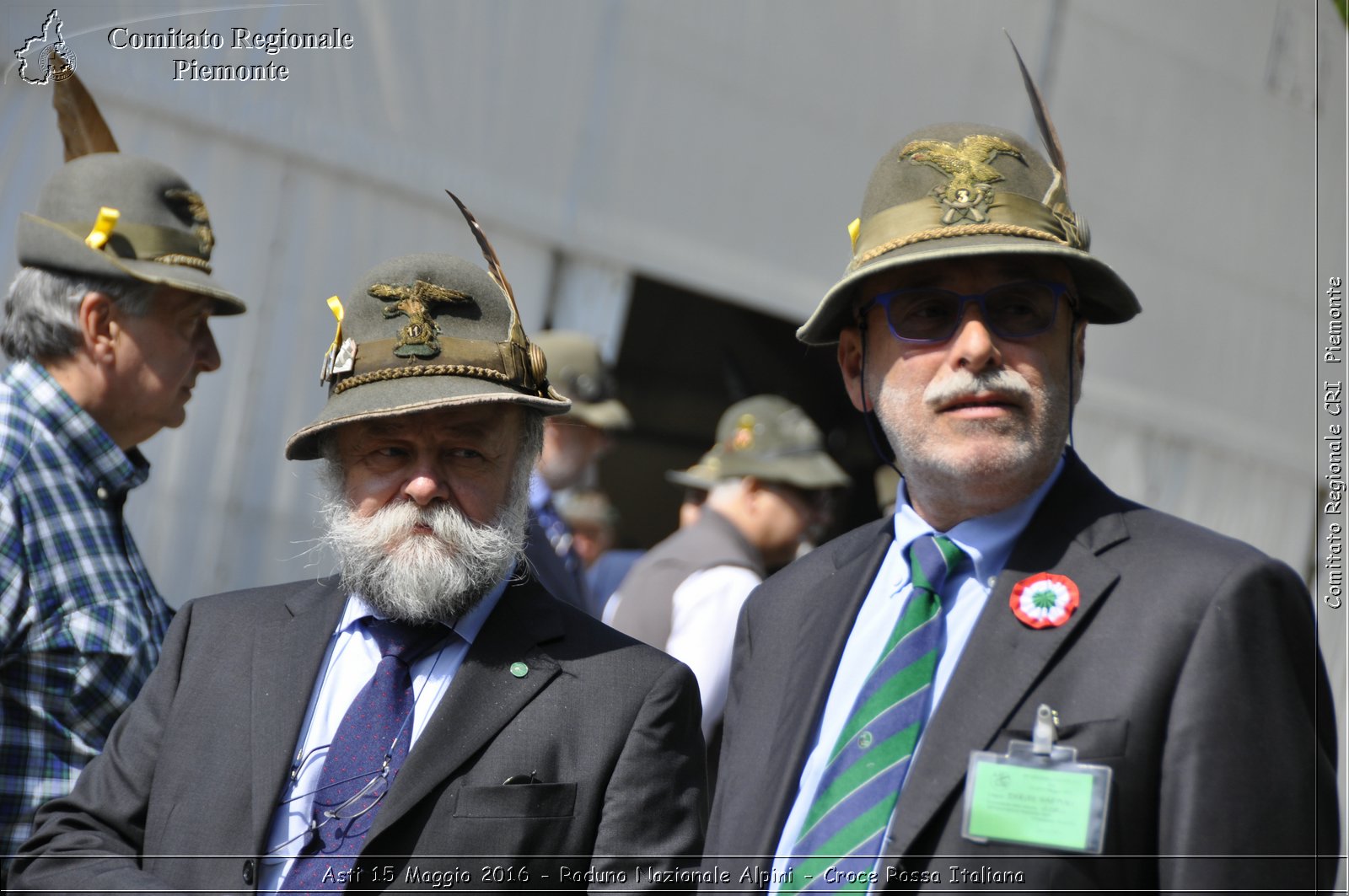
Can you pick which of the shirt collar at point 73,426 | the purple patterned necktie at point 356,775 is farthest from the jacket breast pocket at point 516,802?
the shirt collar at point 73,426

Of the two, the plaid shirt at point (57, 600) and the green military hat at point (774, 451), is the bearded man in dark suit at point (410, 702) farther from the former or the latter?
the green military hat at point (774, 451)

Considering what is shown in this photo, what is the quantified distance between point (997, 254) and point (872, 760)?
90cm

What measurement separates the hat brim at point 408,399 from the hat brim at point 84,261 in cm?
90

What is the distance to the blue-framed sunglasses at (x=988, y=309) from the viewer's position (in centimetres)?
216

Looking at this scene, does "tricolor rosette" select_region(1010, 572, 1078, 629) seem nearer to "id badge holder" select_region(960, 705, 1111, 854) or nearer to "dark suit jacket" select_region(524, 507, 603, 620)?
"id badge holder" select_region(960, 705, 1111, 854)

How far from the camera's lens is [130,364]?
3.23 m

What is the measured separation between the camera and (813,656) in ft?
7.29

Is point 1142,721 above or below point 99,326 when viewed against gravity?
below

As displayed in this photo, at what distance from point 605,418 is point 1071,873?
140 inches

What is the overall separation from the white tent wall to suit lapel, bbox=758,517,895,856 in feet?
8.09

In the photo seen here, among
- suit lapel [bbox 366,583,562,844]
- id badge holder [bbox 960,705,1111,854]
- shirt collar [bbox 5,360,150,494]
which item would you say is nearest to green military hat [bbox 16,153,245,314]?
shirt collar [bbox 5,360,150,494]

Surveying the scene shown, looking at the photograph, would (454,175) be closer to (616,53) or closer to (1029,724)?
(616,53)

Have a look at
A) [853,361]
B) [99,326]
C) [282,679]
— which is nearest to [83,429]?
[99,326]

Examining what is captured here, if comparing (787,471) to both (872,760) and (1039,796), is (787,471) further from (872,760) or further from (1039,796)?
(1039,796)
